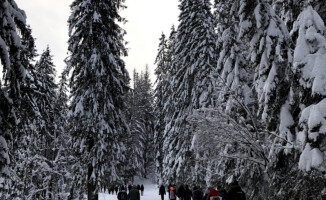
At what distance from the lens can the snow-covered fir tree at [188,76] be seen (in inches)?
912

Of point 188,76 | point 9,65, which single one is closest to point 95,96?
point 188,76

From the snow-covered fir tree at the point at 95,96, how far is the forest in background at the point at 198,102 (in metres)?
0.06

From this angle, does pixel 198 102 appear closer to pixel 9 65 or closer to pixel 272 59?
pixel 272 59

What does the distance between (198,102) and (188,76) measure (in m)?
2.46

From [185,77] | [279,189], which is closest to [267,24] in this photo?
[279,189]

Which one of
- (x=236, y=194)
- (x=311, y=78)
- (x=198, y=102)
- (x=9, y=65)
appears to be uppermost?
(x=198, y=102)

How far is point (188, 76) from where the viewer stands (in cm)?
2473

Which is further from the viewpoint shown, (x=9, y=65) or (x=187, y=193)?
(x=187, y=193)

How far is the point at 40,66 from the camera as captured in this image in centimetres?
2841

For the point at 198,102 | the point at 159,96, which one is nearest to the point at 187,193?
the point at 198,102

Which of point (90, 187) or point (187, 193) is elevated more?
point (90, 187)

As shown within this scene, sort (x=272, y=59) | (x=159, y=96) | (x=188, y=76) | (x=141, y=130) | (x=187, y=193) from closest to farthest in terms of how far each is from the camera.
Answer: (x=272, y=59) < (x=187, y=193) < (x=188, y=76) < (x=159, y=96) < (x=141, y=130)

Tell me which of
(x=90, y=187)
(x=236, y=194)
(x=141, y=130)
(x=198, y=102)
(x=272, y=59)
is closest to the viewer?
(x=272, y=59)

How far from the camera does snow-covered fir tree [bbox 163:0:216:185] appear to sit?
2317 cm
